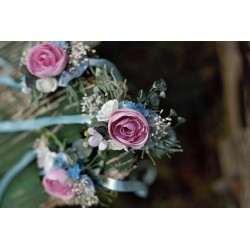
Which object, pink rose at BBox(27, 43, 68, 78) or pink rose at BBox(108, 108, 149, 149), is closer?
pink rose at BBox(108, 108, 149, 149)

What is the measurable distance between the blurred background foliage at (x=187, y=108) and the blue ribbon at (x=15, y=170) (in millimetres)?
28

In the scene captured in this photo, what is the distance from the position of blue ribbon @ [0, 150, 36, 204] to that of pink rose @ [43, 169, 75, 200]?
9 centimetres

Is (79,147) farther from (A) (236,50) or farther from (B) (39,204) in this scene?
(A) (236,50)

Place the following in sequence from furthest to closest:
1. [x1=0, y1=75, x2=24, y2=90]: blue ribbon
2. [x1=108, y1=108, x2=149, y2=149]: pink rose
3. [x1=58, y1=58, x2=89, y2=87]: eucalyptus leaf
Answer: [x1=0, y1=75, x2=24, y2=90]: blue ribbon → [x1=58, y1=58, x2=89, y2=87]: eucalyptus leaf → [x1=108, y1=108, x2=149, y2=149]: pink rose

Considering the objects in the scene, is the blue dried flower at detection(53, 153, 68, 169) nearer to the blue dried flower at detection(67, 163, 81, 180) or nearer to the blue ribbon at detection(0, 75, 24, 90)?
the blue dried flower at detection(67, 163, 81, 180)

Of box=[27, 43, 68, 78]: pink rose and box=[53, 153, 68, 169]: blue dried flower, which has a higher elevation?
box=[27, 43, 68, 78]: pink rose

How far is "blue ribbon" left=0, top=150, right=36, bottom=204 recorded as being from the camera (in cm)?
128

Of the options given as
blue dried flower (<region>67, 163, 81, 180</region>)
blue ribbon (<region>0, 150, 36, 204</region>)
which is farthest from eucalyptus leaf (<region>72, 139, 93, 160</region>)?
blue ribbon (<region>0, 150, 36, 204</region>)

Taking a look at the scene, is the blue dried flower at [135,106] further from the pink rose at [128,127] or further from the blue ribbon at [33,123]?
the blue ribbon at [33,123]

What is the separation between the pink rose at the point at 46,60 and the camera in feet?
3.76

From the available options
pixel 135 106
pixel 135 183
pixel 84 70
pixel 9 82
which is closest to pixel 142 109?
pixel 135 106

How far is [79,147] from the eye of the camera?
46.7 inches

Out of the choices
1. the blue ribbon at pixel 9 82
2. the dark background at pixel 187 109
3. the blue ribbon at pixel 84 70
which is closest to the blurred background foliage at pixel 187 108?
the dark background at pixel 187 109

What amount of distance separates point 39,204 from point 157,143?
1.56ft
